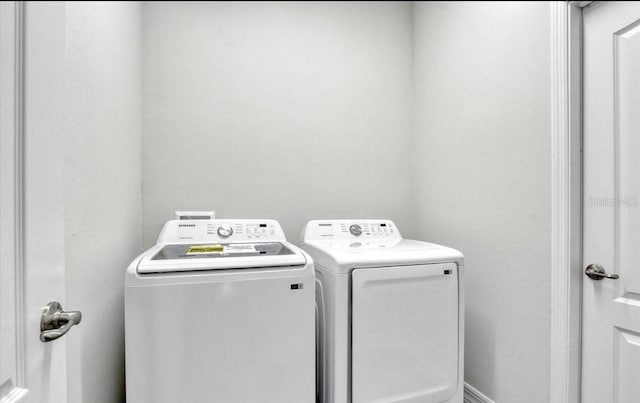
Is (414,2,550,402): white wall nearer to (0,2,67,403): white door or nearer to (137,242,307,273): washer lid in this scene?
(137,242,307,273): washer lid

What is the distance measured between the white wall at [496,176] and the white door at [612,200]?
0.47 feet

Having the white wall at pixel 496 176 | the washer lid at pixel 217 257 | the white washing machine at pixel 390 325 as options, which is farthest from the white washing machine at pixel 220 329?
the white wall at pixel 496 176

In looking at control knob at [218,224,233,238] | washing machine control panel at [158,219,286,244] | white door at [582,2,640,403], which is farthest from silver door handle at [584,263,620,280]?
control knob at [218,224,233,238]

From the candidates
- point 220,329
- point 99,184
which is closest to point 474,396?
point 220,329

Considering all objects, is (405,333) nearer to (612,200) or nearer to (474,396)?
(474,396)

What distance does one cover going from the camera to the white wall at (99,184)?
0.94 m

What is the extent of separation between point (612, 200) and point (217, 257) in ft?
5.06

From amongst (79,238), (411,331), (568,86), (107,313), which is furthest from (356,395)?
(568,86)

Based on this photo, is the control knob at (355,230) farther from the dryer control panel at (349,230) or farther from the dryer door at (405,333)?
the dryer door at (405,333)

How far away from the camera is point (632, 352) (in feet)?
3.76

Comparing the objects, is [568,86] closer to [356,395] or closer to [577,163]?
[577,163]

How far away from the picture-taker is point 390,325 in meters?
1.33

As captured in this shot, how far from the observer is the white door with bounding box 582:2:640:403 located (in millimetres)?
1145

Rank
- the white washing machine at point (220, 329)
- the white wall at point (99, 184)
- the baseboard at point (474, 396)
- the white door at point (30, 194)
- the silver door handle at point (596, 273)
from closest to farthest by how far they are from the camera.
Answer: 1. the white door at point (30, 194)
2. the white wall at point (99, 184)
3. the white washing machine at point (220, 329)
4. the silver door handle at point (596, 273)
5. the baseboard at point (474, 396)
